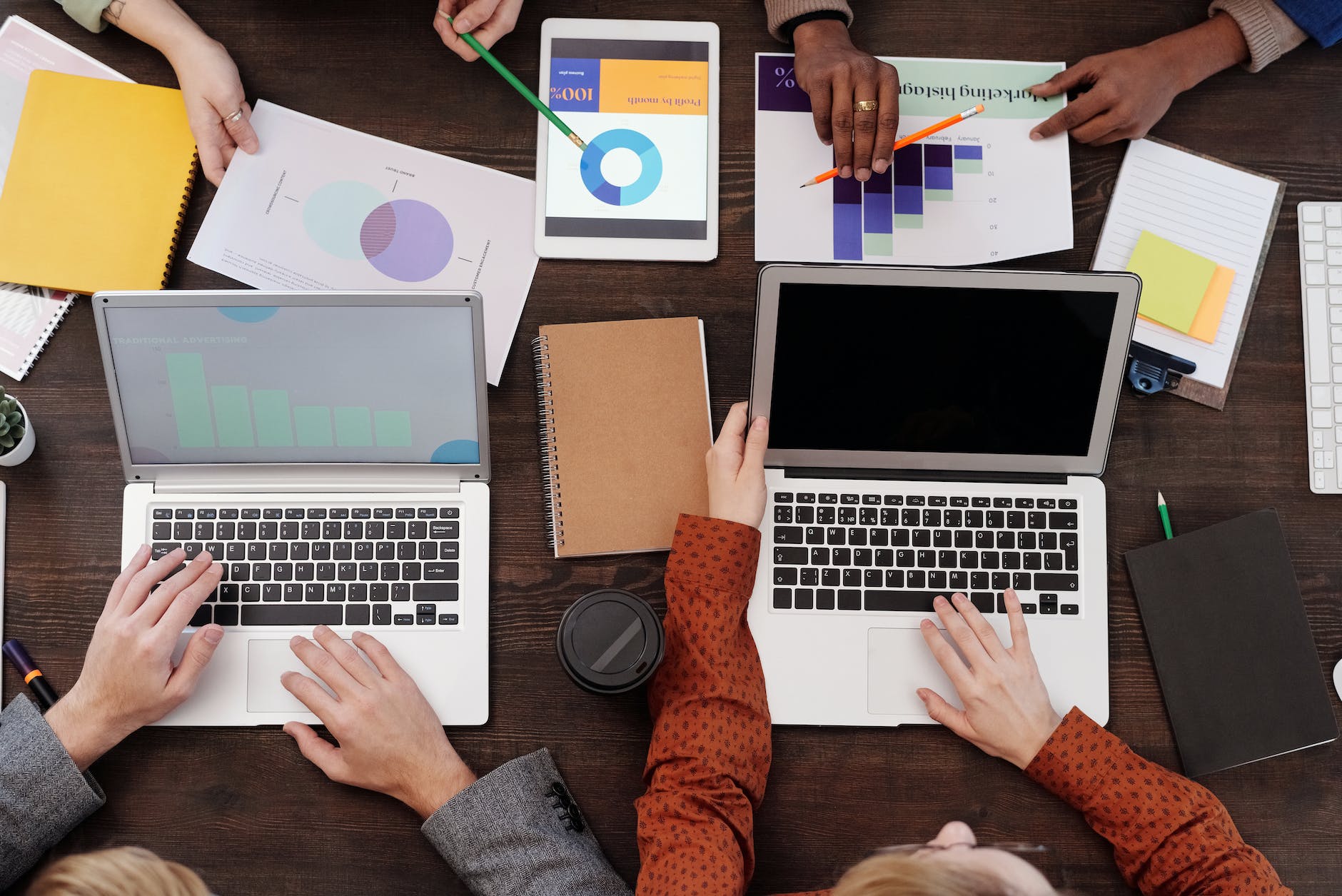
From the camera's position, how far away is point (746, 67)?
1.15 meters

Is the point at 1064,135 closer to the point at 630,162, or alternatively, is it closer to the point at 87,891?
the point at 630,162

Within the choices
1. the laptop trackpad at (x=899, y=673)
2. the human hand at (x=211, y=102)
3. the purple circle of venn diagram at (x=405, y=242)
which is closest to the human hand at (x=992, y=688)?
the laptop trackpad at (x=899, y=673)

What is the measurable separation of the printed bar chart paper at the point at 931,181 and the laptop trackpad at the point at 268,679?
0.73m

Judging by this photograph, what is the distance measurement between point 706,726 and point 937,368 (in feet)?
1.51

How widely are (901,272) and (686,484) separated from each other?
34 cm

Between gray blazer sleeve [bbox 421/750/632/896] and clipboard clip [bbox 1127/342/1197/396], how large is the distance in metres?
0.83

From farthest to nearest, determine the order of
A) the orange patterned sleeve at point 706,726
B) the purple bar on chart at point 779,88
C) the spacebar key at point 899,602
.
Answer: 1. the purple bar on chart at point 779,88
2. the spacebar key at point 899,602
3. the orange patterned sleeve at point 706,726

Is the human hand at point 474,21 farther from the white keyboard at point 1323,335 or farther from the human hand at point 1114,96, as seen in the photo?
the white keyboard at point 1323,335

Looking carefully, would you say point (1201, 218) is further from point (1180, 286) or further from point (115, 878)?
point (115, 878)

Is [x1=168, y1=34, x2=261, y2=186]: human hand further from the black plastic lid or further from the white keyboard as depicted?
the white keyboard

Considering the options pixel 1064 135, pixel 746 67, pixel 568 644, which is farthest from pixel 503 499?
pixel 1064 135

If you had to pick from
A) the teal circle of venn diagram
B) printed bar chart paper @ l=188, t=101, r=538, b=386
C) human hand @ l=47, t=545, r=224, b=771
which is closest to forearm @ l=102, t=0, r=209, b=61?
printed bar chart paper @ l=188, t=101, r=538, b=386

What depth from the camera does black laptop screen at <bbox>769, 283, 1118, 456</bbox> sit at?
0.97m

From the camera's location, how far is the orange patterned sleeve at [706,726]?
0.93 m
